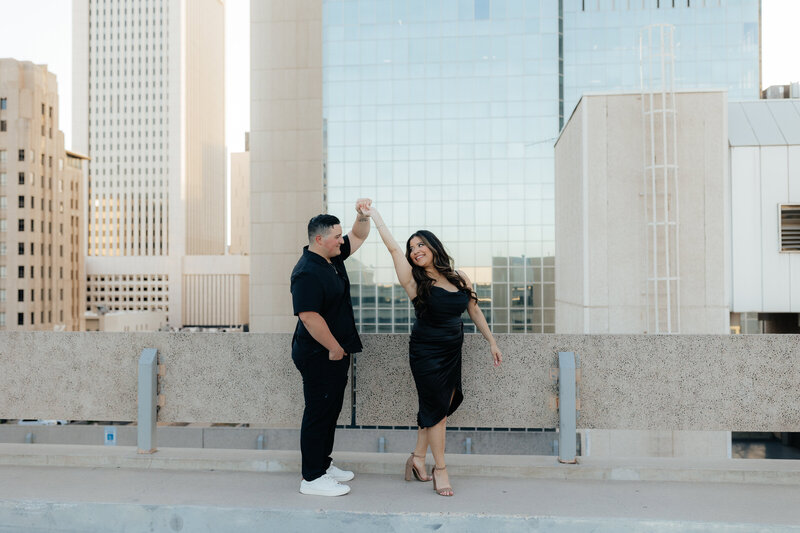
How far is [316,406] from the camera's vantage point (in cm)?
324

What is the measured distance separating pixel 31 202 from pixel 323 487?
94.1 meters

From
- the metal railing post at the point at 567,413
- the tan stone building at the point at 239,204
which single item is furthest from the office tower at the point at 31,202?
the tan stone building at the point at 239,204

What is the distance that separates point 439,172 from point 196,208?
118919 mm

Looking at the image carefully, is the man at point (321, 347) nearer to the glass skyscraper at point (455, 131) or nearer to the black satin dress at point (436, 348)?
the black satin dress at point (436, 348)

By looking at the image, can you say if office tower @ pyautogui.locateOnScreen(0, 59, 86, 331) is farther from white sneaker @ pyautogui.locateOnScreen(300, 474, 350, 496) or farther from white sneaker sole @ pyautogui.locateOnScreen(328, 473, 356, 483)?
white sneaker @ pyautogui.locateOnScreen(300, 474, 350, 496)

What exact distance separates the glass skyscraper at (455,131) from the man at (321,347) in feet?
81.0

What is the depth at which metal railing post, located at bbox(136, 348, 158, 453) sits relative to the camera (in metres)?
3.75

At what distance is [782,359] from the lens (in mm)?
3533

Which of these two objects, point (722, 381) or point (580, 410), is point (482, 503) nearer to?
point (580, 410)

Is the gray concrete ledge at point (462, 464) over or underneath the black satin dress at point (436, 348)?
underneath

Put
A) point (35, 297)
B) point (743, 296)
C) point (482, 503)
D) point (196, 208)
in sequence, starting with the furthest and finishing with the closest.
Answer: point (196, 208), point (35, 297), point (743, 296), point (482, 503)

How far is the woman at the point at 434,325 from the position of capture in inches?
128

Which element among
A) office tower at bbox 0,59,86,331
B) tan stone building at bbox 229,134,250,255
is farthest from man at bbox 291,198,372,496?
tan stone building at bbox 229,134,250,255

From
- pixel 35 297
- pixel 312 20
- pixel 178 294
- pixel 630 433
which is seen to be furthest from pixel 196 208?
pixel 630 433
